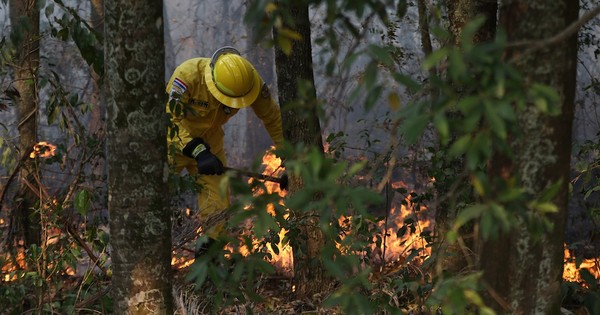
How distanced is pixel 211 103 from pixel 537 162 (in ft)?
11.5

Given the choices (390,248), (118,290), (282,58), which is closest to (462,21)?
(282,58)

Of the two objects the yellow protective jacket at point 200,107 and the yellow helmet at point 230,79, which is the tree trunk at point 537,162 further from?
the yellow helmet at point 230,79

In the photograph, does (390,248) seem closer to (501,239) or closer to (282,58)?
(282,58)

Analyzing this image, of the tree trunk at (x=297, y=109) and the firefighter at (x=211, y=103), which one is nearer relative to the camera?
the tree trunk at (x=297, y=109)

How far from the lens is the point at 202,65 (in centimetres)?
Result: 527

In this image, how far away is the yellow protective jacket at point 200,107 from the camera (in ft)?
16.7

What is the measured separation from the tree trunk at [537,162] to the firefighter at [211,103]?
2886mm

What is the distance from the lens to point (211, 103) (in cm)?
530

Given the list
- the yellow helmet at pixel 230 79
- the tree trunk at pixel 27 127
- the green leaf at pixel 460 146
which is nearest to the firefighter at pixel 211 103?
the yellow helmet at pixel 230 79

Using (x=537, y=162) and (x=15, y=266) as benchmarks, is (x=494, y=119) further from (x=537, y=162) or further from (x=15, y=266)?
(x=15, y=266)

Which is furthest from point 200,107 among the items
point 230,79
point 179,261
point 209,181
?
point 179,261

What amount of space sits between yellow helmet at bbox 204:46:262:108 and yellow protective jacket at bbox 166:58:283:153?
4.5 inches

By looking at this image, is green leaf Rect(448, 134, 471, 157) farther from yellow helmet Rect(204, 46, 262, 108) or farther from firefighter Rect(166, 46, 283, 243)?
yellow helmet Rect(204, 46, 262, 108)

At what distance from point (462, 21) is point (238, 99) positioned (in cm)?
174
